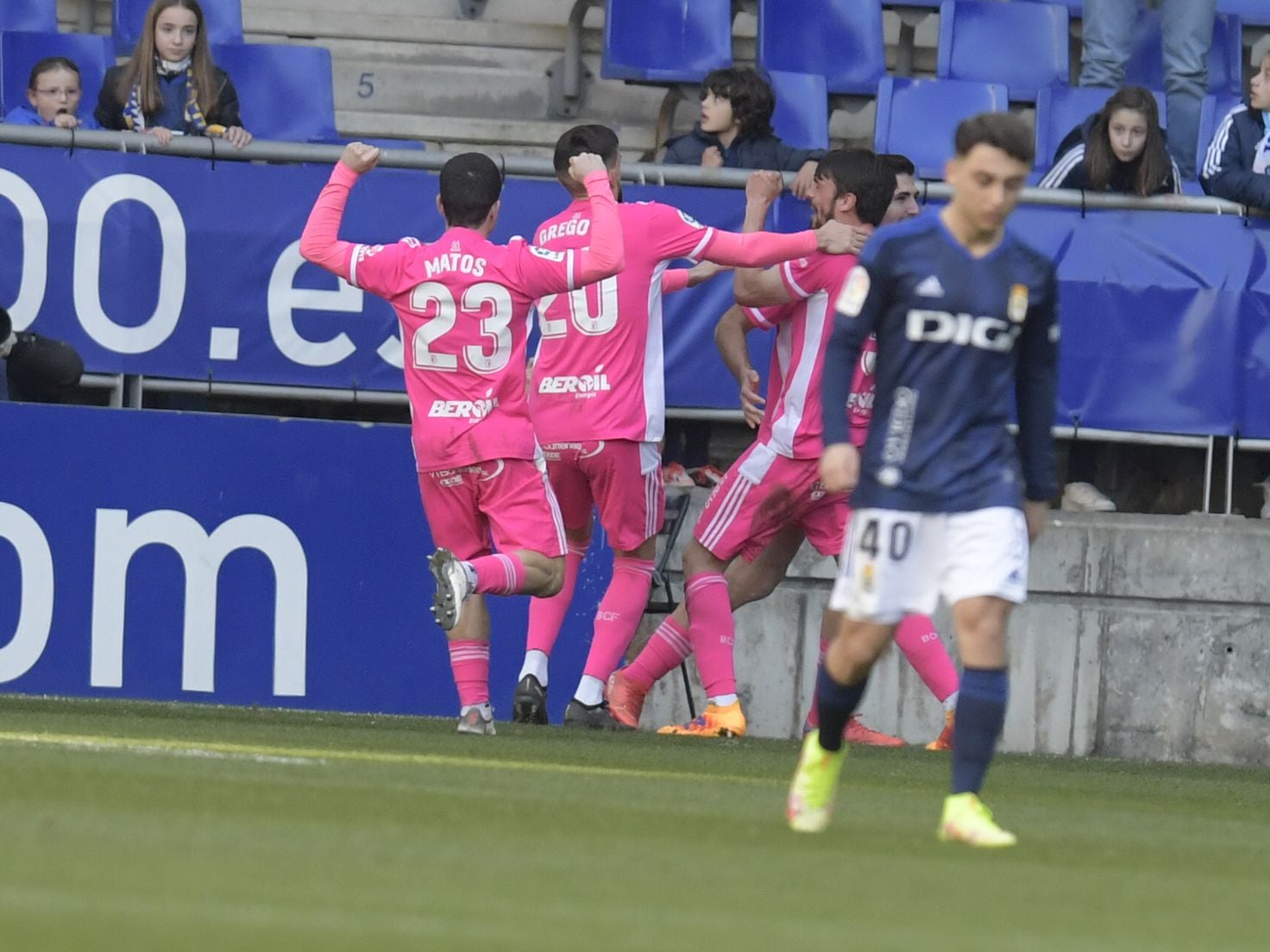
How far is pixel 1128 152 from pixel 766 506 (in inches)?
119

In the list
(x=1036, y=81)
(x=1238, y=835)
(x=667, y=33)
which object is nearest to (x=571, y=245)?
(x=1238, y=835)

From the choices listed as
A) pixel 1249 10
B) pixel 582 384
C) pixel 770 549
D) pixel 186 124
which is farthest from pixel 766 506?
pixel 1249 10

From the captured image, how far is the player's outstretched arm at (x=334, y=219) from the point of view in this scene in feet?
30.2

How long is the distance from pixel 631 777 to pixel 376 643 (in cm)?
376

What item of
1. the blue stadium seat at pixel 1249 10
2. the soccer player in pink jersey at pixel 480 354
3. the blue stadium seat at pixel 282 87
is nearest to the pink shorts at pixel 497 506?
the soccer player in pink jersey at pixel 480 354

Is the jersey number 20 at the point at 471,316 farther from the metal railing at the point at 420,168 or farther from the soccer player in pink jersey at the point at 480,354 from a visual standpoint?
the metal railing at the point at 420,168

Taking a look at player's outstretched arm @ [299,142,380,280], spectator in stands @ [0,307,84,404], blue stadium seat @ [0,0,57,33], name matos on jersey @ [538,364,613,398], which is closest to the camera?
player's outstretched arm @ [299,142,380,280]

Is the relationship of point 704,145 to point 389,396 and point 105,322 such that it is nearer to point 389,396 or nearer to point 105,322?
point 389,396

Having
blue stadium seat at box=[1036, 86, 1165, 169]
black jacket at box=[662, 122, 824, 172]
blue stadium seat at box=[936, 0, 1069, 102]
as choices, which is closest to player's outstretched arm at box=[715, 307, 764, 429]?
black jacket at box=[662, 122, 824, 172]

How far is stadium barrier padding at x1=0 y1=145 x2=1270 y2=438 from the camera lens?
10812mm

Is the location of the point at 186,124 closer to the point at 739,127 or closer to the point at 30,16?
the point at 739,127

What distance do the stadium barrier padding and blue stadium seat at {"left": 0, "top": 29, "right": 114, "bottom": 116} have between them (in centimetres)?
266

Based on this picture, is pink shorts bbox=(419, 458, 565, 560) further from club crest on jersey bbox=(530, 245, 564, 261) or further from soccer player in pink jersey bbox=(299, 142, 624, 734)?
club crest on jersey bbox=(530, 245, 564, 261)

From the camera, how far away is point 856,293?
5.95m
